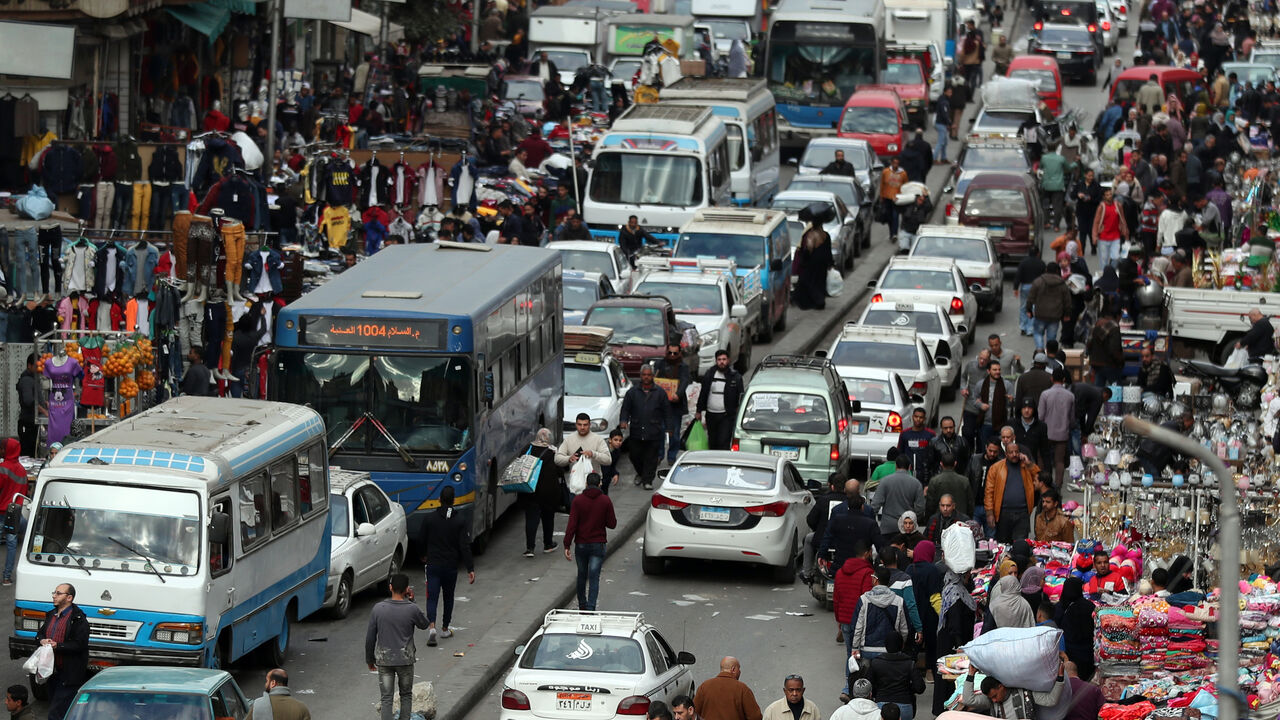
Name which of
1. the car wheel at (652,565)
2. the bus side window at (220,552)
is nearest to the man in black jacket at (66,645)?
the bus side window at (220,552)

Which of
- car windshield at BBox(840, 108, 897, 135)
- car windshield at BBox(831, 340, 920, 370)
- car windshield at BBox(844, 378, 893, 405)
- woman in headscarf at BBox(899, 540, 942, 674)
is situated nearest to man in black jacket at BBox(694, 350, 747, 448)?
car windshield at BBox(844, 378, 893, 405)

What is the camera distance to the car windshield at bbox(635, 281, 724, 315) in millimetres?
30672

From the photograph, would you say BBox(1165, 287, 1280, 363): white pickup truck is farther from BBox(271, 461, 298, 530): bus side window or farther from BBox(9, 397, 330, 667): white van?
BBox(9, 397, 330, 667): white van

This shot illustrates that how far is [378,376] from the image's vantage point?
21.1 meters

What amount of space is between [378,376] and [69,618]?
19.2 feet

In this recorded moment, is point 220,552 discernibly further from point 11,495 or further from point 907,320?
point 907,320

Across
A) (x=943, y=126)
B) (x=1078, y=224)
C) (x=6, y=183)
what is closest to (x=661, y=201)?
(x=1078, y=224)

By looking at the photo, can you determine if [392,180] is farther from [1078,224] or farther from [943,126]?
[943,126]

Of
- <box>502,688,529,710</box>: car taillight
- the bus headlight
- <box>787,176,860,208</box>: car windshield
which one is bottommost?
<box>502,688,529,710</box>: car taillight

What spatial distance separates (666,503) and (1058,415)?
19.1 ft

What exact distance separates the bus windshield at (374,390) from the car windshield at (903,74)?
34.2m

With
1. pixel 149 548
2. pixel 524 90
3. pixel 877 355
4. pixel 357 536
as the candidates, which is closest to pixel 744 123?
pixel 524 90

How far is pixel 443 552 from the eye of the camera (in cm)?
1905

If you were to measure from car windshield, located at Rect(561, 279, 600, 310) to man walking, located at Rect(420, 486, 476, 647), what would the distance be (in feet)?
37.8
